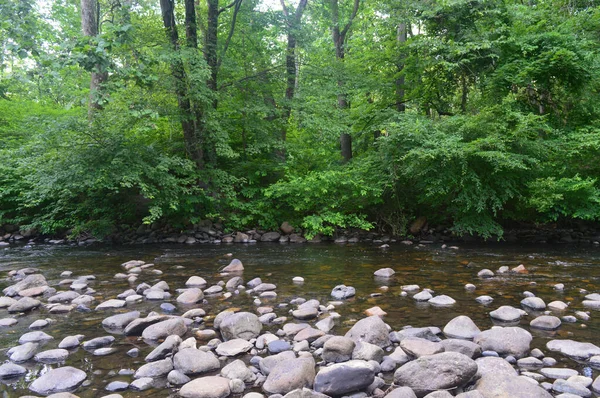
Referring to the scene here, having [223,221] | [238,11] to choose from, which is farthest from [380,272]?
[238,11]

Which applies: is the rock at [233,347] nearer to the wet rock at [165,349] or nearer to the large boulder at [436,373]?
the wet rock at [165,349]

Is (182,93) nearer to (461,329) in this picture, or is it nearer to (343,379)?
(461,329)

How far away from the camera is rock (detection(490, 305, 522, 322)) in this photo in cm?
413

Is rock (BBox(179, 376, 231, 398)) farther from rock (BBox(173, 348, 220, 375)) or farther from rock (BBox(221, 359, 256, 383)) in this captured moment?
rock (BBox(173, 348, 220, 375))

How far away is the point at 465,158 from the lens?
29.2 ft

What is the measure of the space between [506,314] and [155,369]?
11.6 feet

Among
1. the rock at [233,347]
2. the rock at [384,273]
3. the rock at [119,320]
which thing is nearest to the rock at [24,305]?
the rock at [119,320]

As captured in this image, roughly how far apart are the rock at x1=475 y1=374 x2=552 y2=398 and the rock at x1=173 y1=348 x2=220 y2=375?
199 centimetres

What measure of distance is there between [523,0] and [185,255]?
14.2 meters

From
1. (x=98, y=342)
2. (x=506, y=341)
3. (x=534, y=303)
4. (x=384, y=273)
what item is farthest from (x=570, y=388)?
(x=98, y=342)

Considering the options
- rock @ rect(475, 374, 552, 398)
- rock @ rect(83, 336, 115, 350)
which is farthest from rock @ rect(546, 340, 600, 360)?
rock @ rect(83, 336, 115, 350)

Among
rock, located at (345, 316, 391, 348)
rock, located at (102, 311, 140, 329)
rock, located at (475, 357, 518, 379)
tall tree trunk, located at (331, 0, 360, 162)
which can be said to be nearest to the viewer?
rock, located at (475, 357, 518, 379)

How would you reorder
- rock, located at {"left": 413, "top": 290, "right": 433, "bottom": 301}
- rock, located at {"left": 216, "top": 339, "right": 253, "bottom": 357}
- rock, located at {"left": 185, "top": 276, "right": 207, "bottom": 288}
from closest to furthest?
rock, located at {"left": 216, "top": 339, "right": 253, "bottom": 357} → rock, located at {"left": 413, "top": 290, "right": 433, "bottom": 301} → rock, located at {"left": 185, "top": 276, "right": 207, "bottom": 288}

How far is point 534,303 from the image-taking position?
4539mm
